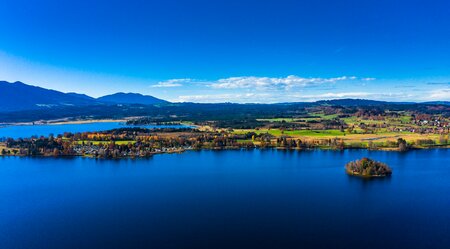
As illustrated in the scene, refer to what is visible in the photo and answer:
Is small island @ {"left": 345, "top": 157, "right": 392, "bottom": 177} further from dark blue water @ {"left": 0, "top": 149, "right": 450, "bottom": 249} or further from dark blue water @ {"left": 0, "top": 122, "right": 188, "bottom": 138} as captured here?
dark blue water @ {"left": 0, "top": 122, "right": 188, "bottom": 138}

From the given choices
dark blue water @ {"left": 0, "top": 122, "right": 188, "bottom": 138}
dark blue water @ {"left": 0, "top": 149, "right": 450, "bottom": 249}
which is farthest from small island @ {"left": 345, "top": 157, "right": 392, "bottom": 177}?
dark blue water @ {"left": 0, "top": 122, "right": 188, "bottom": 138}

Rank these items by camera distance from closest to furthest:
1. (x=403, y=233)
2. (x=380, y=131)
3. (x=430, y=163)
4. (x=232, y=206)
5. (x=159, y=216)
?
1. (x=403, y=233)
2. (x=159, y=216)
3. (x=232, y=206)
4. (x=430, y=163)
5. (x=380, y=131)

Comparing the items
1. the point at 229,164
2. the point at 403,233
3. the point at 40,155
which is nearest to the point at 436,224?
the point at 403,233

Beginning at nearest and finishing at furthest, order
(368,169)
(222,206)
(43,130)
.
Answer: (222,206) → (368,169) → (43,130)

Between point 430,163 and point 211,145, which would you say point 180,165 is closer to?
point 211,145

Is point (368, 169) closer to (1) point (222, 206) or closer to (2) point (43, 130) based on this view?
(1) point (222, 206)

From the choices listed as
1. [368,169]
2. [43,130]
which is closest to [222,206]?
[368,169]

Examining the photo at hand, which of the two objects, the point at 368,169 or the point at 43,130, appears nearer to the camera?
the point at 368,169

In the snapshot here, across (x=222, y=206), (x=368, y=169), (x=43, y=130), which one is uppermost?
(x=43, y=130)
